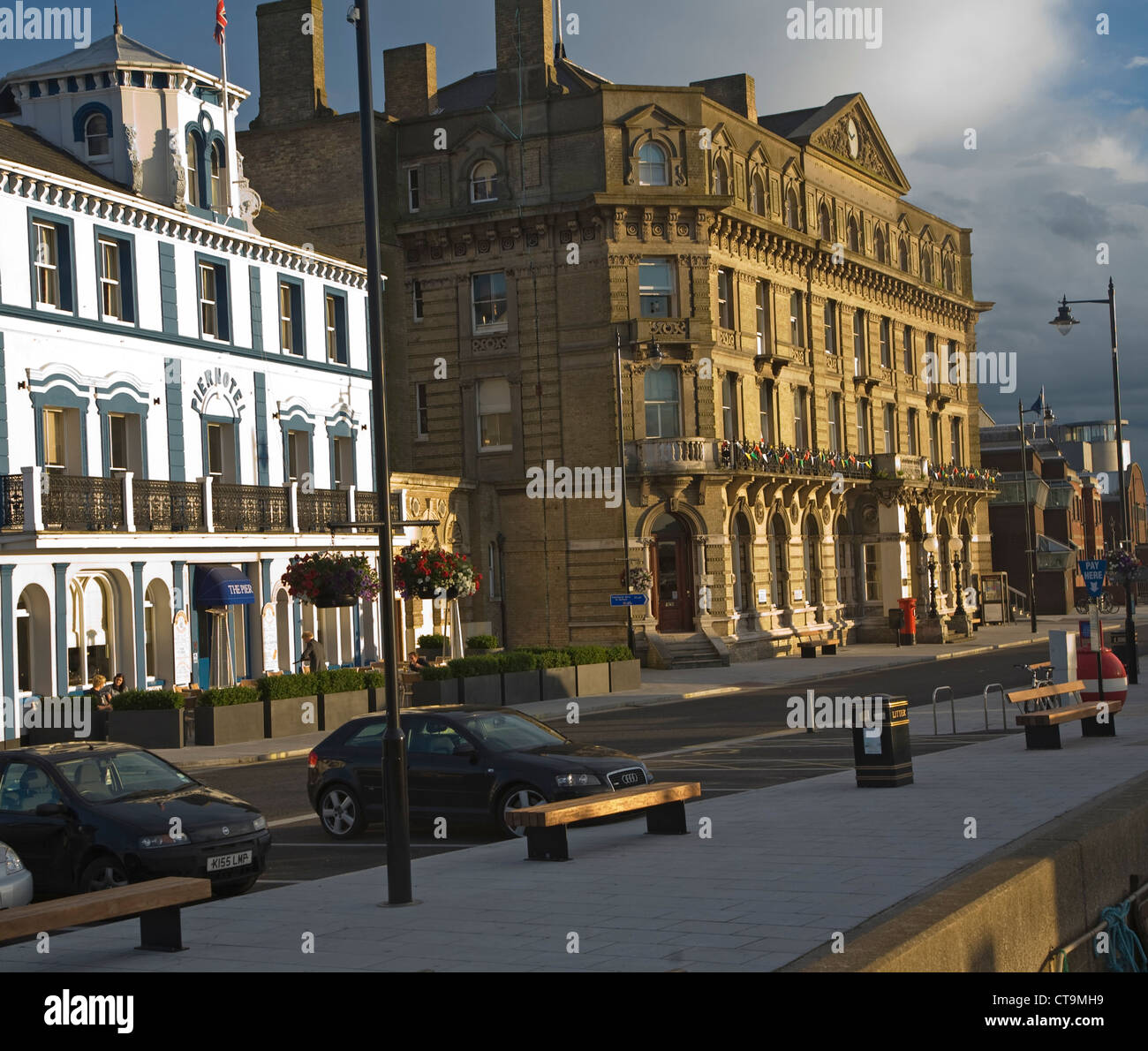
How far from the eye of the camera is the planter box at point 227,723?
95.2ft

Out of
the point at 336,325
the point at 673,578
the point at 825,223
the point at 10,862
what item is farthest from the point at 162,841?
the point at 825,223

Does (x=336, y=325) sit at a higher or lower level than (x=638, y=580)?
higher

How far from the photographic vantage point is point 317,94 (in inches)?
2089

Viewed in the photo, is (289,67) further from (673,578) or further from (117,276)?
(673,578)

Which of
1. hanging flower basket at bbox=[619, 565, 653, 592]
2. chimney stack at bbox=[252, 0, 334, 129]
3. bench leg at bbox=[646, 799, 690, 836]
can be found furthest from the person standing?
chimney stack at bbox=[252, 0, 334, 129]

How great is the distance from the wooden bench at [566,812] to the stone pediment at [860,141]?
47.6m

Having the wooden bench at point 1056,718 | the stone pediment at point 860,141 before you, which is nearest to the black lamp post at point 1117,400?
the wooden bench at point 1056,718

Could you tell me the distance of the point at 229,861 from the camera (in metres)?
13.6

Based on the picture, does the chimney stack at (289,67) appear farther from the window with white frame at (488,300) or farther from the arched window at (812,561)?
the arched window at (812,561)

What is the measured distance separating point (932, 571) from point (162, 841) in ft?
183

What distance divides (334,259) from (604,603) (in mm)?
14319

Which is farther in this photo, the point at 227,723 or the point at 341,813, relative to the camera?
the point at 227,723

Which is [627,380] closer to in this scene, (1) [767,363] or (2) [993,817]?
(1) [767,363]
